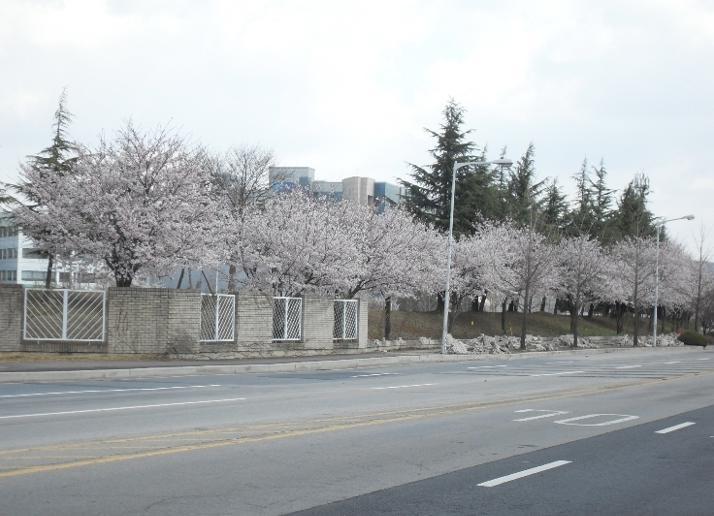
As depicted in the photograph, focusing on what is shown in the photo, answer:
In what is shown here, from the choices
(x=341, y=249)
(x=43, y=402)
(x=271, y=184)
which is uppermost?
(x=271, y=184)

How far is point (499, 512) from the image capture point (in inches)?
265

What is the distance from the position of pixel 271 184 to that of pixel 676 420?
41976 mm

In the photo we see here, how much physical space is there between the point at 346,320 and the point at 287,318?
3.95 meters

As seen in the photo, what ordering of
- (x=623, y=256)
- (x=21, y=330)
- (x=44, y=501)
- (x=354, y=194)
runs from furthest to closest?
(x=354, y=194) < (x=623, y=256) < (x=21, y=330) < (x=44, y=501)

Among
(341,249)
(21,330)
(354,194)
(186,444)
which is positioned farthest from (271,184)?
(354,194)

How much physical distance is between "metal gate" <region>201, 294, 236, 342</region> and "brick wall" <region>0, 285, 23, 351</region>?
222 inches

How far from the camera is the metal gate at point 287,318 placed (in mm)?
29266

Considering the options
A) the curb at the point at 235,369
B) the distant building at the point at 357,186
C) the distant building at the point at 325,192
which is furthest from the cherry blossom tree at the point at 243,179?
the distant building at the point at 357,186

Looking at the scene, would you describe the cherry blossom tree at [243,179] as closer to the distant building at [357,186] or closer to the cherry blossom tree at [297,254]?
the cherry blossom tree at [297,254]

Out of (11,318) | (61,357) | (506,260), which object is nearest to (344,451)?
(61,357)

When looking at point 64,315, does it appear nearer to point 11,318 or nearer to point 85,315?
point 85,315

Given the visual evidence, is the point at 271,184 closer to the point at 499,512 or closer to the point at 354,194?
the point at 499,512

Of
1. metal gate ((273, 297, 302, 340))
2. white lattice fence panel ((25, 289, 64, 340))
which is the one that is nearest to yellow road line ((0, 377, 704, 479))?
white lattice fence panel ((25, 289, 64, 340))

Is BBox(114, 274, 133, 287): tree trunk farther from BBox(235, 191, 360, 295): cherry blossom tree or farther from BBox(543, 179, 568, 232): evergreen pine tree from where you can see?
BBox(543, 179, 568, 232): evergreen pine tree
